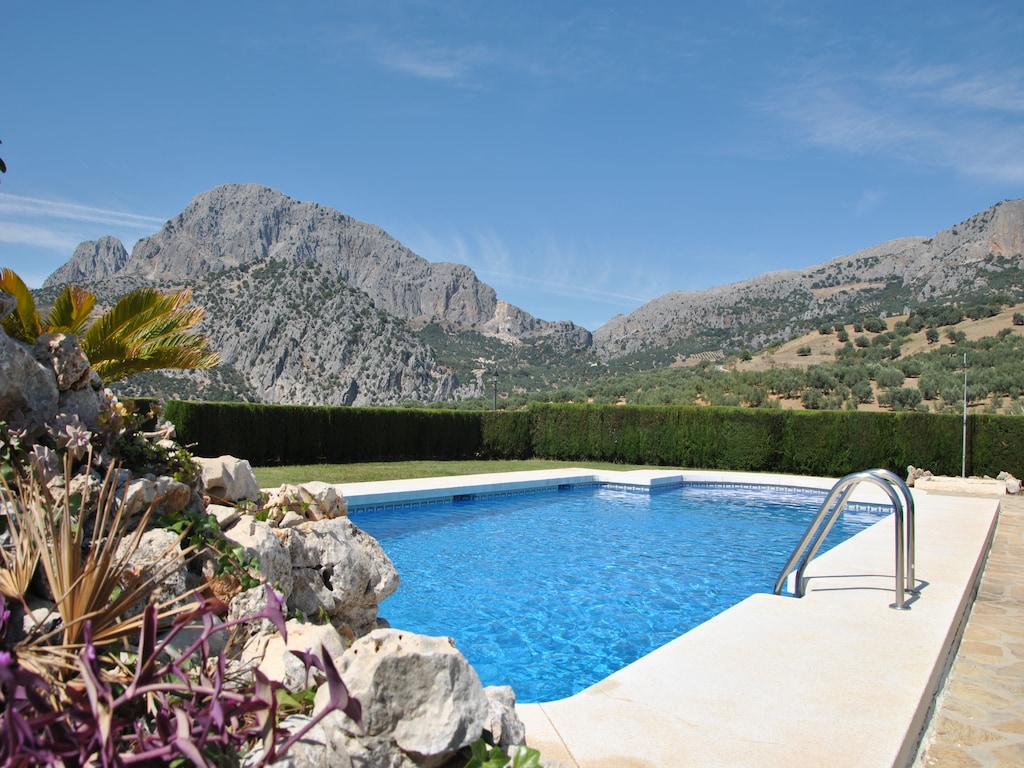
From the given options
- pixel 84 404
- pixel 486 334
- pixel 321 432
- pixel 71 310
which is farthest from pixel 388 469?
pixel 486 334

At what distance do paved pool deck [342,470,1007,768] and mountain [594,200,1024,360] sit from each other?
153 feet

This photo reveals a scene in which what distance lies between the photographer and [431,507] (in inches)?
509

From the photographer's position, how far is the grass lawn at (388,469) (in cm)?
1498

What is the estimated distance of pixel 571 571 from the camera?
8.80 meters

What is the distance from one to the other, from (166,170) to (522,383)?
44.4 metres

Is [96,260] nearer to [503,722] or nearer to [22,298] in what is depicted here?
[22,298]

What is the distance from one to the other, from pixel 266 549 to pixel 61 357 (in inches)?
55.9

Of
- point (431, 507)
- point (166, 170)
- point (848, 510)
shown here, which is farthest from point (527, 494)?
point (166, 170)

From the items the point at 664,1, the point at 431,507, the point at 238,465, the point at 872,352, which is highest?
the point at 664,1

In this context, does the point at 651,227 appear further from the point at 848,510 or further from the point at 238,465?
the point at 238,465

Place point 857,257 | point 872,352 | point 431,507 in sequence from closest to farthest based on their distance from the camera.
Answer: point 431,507, point 872,352, point 857,257

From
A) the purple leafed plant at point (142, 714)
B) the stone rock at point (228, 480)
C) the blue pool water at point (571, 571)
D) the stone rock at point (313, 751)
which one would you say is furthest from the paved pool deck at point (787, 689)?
the stone rock at point (228, 480)

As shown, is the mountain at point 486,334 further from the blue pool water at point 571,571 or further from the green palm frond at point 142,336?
the green palm frond at point 142,336

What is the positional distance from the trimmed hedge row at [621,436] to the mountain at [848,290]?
3196 centimetres
